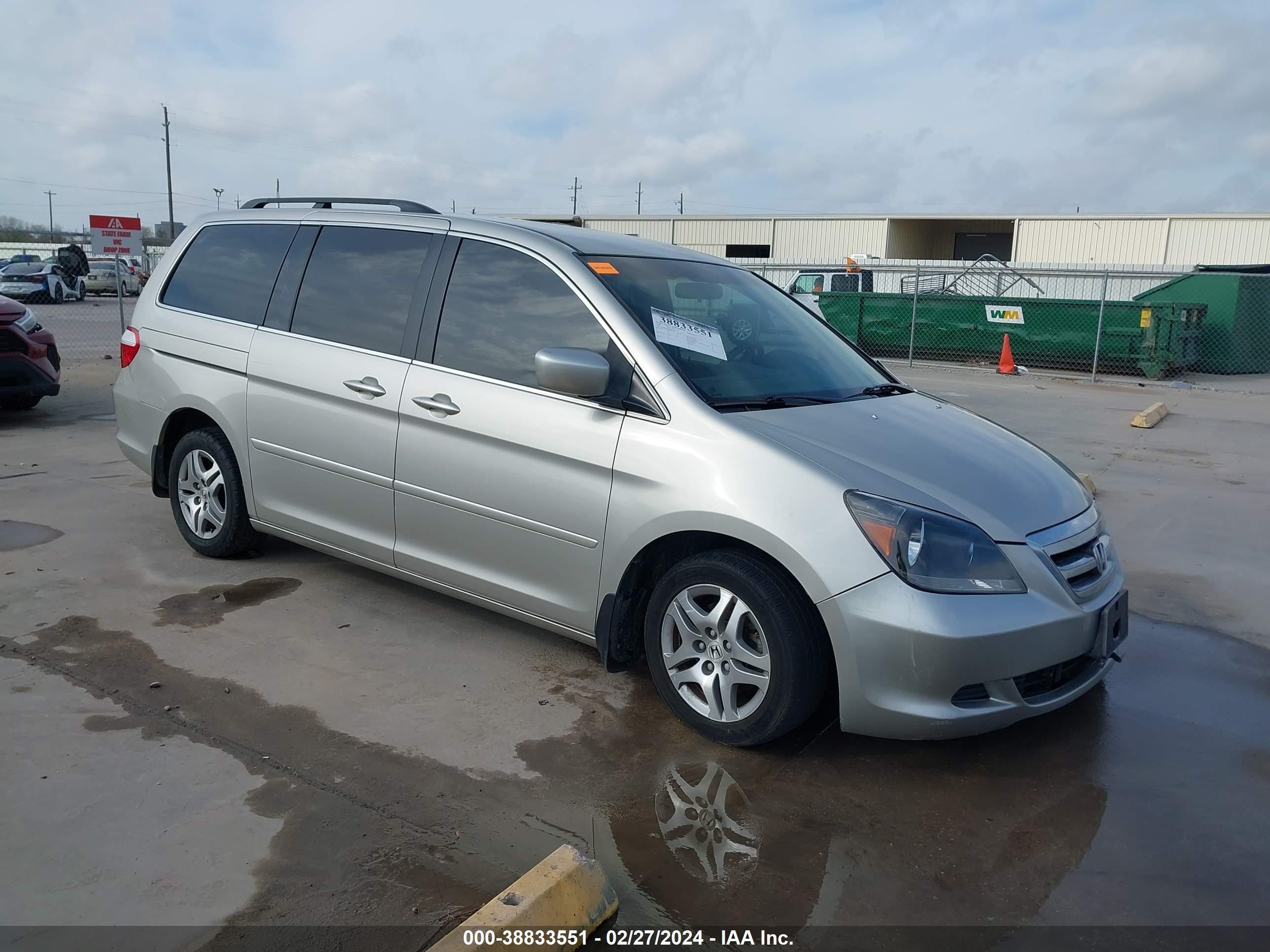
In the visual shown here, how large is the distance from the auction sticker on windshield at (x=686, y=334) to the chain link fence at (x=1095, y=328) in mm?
12881

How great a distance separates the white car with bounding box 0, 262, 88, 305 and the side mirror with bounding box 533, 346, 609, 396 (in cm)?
2989

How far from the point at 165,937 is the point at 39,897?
410 mm

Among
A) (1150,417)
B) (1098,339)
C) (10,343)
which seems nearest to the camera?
(10,343)

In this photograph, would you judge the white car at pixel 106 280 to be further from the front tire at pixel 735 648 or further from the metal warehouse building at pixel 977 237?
the front tire at pixel 735 648

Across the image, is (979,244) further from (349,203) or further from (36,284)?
(349,203)

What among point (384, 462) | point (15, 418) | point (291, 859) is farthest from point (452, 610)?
point (15, 418)

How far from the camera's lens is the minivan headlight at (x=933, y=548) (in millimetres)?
3244

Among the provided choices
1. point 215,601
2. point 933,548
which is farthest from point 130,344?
point 933,548

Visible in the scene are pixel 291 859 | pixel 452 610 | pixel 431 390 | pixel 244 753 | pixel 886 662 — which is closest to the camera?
pixel 291 859

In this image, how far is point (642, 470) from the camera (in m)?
3.65

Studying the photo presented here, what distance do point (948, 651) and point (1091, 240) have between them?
3631cm

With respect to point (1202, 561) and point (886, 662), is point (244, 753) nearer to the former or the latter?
point (886, 662)

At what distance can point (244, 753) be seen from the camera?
3.48 meters

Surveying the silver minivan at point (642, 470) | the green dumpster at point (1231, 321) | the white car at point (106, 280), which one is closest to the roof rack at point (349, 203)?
the silver minivan at point (642, 470)
